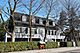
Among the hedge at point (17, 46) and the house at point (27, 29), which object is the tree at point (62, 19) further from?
the hedge at point (17, 46)

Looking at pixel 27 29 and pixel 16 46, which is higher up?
pixel 16 46

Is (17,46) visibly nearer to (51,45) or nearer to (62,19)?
(51,45)

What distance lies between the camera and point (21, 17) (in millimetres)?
56469

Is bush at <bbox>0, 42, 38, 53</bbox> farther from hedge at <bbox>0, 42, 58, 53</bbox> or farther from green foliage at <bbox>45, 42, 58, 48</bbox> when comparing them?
green foliage at <bbox>45, 42, 58, 48</bbox>

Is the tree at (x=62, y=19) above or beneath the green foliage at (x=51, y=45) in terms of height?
above

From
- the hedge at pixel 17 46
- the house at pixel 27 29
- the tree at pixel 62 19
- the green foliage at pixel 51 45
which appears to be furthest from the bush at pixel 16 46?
the house at pixel 27 29

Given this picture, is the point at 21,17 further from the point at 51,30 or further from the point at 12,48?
the point at 12,48

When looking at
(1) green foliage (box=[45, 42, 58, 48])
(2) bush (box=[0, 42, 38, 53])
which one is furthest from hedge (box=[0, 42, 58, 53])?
(1) green foliage (box=[45, 42, 58, 48])

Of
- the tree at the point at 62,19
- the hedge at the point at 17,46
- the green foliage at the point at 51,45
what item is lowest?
the green foliage at the point at 51,45

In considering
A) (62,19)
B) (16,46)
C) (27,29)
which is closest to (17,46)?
(16,46)

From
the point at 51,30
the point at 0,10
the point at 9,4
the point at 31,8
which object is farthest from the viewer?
the point at 51,30

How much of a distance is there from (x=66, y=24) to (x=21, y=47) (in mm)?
21136

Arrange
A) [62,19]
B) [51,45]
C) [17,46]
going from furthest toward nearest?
[62,19] < [51,45] < [17,46]

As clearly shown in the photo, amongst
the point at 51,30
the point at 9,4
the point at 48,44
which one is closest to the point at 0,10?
the point at 9,4
